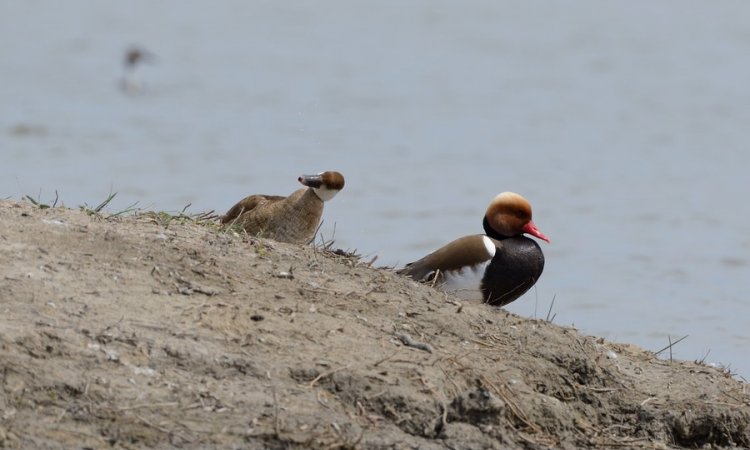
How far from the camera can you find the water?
49.6 feet

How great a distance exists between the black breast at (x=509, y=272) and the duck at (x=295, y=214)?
3.56ft

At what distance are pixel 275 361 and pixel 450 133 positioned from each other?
1704cm

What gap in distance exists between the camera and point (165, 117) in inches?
981

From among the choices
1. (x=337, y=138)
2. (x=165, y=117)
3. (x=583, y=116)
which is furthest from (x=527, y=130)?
(x=165, y=117)

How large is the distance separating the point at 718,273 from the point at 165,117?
12680 millimetres

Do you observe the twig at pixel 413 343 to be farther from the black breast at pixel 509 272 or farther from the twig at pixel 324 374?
the black breast at pixel 509 272

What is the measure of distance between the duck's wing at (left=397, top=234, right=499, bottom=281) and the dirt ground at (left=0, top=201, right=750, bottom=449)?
0.99 metres

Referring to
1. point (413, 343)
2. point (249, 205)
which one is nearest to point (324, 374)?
point (413, 343)

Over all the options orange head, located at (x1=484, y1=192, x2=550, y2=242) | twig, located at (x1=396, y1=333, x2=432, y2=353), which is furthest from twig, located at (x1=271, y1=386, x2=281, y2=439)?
orange head, located at (x1=484, y1=192, x2=550, y2=242)

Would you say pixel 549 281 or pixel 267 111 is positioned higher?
pixel 267 111

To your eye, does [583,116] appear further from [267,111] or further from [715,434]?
[715,434]

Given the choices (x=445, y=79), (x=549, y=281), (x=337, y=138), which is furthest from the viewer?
(x=445, y=79)

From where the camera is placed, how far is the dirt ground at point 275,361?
19.2ft

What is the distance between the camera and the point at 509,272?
28.2 ft
